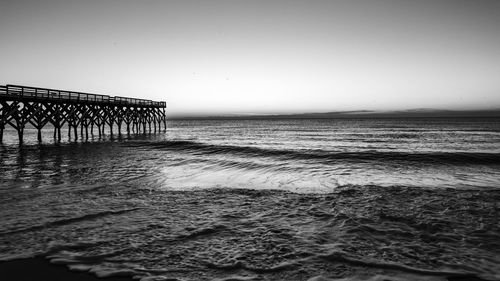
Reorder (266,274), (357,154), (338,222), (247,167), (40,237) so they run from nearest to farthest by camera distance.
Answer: (266,274) → (40,237) → (338,222) → (247,167) → (357,154)

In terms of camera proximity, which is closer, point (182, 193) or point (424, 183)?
point (182, 193)

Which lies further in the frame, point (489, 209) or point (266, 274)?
point (489, 209)

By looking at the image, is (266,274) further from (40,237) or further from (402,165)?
(402,165)

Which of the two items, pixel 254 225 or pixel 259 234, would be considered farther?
pixel 254 225

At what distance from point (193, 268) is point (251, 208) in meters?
3.39

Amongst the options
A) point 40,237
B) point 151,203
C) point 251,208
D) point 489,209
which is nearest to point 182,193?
point 151,203

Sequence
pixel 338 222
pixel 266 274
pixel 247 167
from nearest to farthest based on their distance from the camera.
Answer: pixel 266 274 < pixel 338 222 < pixel 247 167

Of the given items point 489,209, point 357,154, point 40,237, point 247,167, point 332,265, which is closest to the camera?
point 332,265

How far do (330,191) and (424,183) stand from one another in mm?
4163

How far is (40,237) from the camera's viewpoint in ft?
17.2

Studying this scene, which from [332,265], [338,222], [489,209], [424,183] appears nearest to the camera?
[332,265]

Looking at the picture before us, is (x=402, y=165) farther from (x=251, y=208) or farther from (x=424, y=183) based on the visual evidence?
(x=251, y=208)

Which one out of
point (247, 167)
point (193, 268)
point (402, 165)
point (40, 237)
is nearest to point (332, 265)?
point (193, 268)

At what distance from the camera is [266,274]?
4.05 meters
